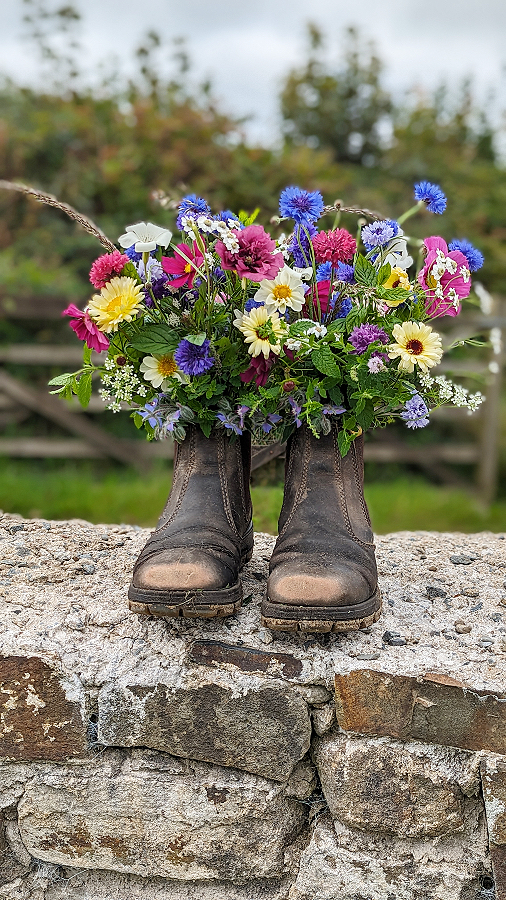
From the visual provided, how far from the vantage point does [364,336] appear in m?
1.49

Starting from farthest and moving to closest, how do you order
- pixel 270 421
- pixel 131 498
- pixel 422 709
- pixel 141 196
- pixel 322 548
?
pixel 141 196
pixel 131 498
pixel 270 421
pixel 322 548
pixel 422 709

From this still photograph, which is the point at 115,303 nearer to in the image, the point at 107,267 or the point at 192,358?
the point at 107,267

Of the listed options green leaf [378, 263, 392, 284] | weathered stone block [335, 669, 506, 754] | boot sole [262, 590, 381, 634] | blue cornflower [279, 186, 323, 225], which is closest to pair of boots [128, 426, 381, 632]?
boot sole [262, 590, 381, 634]

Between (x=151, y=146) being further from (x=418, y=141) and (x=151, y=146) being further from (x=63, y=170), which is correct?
(x=418, y=141)

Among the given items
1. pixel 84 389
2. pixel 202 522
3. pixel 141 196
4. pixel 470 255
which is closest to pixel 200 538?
pixel 202 522

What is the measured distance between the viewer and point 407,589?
70.7 inches

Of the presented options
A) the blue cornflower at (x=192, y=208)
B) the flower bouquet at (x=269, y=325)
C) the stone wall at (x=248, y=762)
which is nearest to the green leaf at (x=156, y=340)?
the flower bouquet at (x=269, y=325)

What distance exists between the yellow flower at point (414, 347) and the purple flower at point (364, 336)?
0.10 feet

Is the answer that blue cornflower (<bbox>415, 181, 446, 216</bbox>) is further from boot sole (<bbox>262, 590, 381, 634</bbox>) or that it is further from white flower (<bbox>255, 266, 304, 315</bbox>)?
boot sole (<bbox>262, 590, 381, 634</bbox>)

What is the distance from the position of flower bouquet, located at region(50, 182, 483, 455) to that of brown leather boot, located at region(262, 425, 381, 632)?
0.07 m

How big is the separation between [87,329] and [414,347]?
0.65 metres

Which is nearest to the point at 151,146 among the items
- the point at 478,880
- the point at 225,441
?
the point at 225,441

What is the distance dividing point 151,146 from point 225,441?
445cm

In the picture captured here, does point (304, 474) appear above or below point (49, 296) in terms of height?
below
